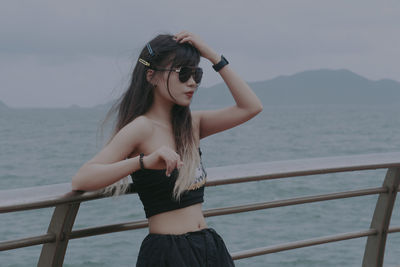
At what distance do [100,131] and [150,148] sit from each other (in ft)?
0.63

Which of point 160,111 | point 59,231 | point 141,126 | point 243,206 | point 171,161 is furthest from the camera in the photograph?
point 243,206

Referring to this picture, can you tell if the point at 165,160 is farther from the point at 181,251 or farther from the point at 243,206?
the point at 243,206

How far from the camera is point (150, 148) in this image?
218cm

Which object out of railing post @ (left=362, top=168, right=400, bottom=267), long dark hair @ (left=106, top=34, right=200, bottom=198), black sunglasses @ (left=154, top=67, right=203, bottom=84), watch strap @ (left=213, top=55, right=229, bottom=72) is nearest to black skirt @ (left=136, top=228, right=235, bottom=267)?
long dark hair @ (left=106, top=34, right=200, bottom=198)

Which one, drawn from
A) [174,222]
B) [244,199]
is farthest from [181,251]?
[244,199]

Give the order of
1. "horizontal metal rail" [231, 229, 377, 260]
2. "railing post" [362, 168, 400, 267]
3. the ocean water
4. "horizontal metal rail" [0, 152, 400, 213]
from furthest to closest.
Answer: the ocean water, "railing post" [362, 168, 400, 267], "horizontal metal rail" [231, 229, 377, 260], "horizontal metal rail" [0, 152, 400, 213]

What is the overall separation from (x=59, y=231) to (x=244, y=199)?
33028 mm

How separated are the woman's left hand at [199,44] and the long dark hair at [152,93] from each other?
0.02m

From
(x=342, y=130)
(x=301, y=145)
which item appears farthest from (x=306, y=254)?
(x=342, y=130)

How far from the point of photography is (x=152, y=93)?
2.30 meters

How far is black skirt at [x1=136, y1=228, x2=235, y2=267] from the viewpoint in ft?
6.92

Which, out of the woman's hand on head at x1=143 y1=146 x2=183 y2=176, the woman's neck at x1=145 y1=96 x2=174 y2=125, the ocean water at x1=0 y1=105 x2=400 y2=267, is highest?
the woman's neck at x1=145 y1=96 x2=174 y2=125

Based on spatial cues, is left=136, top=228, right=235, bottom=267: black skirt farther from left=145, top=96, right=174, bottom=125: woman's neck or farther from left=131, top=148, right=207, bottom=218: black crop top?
left=145, top=96, right=174, bottom=125: woman's neck

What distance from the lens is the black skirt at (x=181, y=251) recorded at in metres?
2.11
